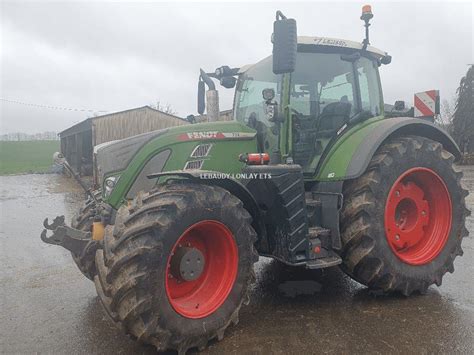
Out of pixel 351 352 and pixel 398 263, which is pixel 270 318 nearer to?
pixel 351 352

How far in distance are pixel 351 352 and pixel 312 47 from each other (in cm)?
294

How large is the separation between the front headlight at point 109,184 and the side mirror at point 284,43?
1.79m

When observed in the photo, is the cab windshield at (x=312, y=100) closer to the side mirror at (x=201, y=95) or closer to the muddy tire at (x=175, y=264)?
the side mirror at (x=201, y=95)

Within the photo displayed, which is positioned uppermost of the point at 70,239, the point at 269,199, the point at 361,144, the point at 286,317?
the point at 361,144

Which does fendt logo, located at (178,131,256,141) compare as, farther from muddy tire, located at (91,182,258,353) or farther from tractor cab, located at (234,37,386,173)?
muddy tire, located at (91,182,258,353)

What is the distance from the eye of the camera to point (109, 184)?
13.0ft

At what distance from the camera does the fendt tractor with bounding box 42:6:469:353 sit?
304cm

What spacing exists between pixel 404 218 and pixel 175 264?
2.59 m

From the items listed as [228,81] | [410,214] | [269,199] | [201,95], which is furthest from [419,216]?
[201,95]

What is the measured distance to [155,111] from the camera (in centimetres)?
2069

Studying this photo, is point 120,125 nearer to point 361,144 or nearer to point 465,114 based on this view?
point 361,144

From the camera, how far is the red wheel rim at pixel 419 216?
4.28 metres

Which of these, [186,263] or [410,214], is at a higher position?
[410,214]

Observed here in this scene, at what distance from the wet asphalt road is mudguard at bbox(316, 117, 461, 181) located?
126 cm
